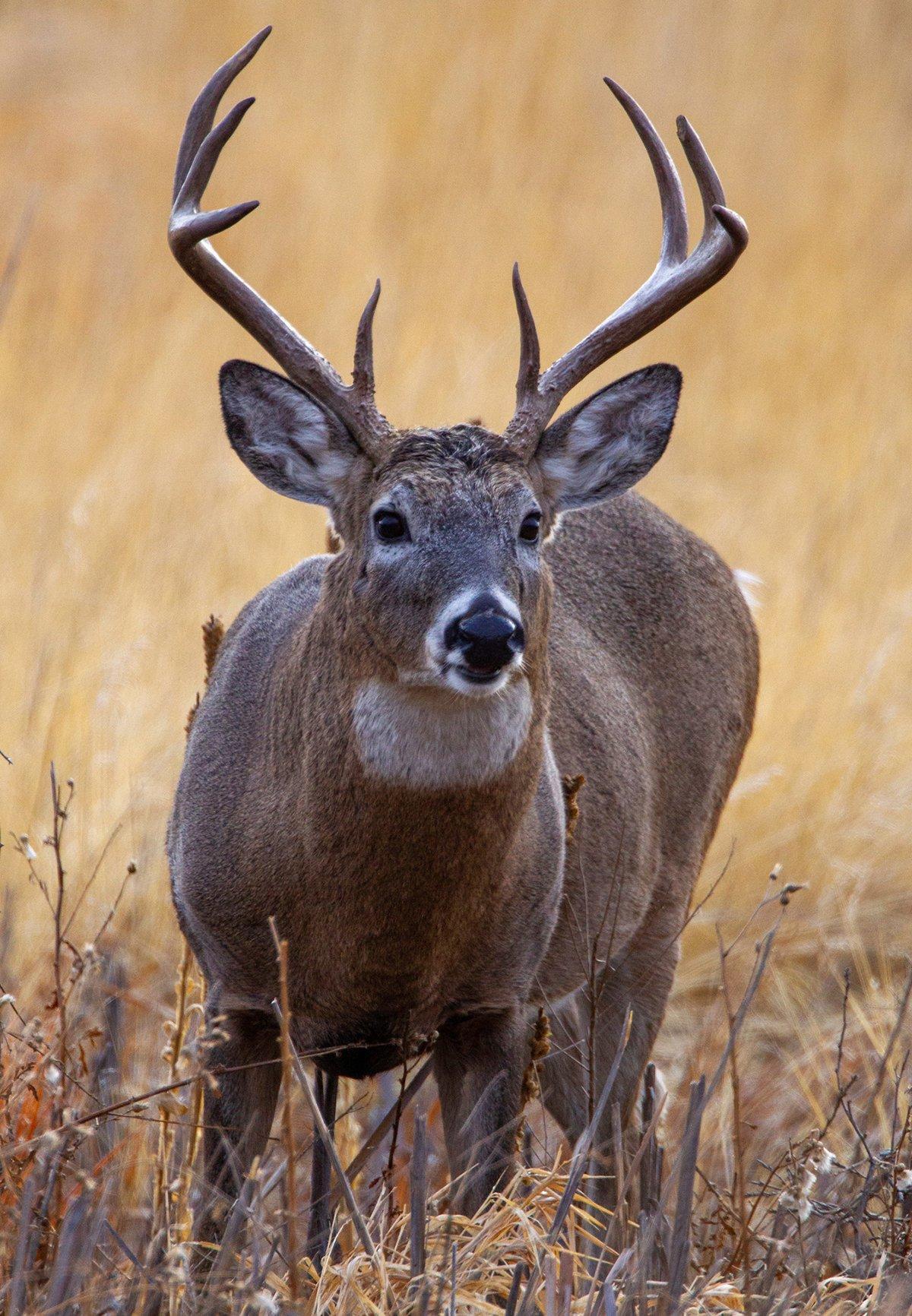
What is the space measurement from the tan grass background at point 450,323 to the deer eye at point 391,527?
1346mm

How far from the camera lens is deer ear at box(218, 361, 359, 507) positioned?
15.1ft

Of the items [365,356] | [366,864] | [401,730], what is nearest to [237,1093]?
[366,864]

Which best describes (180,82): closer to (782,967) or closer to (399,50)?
(399,50)

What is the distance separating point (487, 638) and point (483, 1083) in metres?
1.31

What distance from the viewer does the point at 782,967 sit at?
762 cm

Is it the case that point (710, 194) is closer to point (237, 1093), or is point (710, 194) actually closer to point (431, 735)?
point (431, 735)

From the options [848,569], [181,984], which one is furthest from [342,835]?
[848,569]

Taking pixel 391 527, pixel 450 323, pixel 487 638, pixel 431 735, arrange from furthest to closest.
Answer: pixel 450 323
pixel 391 527
pixel 431 735
pixel 487 638

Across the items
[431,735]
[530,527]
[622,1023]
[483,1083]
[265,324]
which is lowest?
[622,1023]

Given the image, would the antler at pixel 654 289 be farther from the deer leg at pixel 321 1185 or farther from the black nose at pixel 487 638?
the deer leg at pixel 321 1185

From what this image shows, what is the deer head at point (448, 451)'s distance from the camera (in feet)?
13.3

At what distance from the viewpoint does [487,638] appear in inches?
152

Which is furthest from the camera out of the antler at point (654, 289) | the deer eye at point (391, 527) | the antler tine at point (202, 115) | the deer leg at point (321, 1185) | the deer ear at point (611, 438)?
the deer ear at point (611, 438)

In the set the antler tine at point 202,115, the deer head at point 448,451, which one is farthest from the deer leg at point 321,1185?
the antler tine at point 202,115
